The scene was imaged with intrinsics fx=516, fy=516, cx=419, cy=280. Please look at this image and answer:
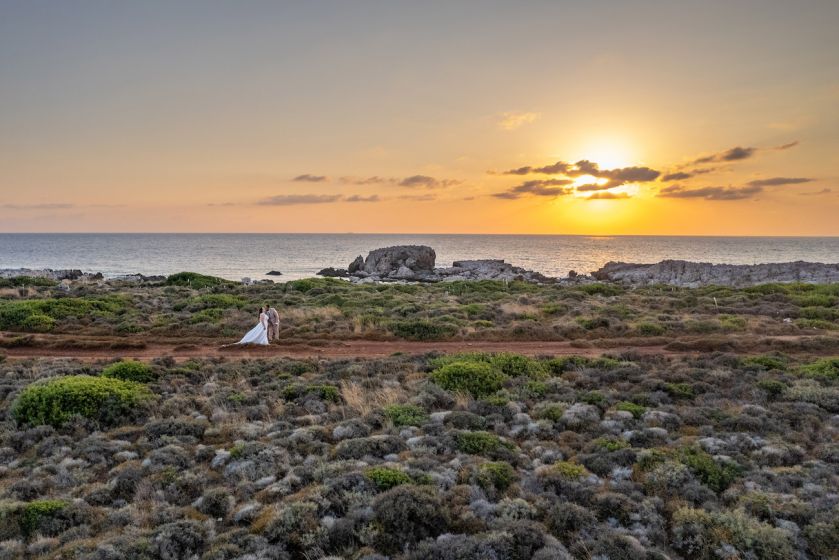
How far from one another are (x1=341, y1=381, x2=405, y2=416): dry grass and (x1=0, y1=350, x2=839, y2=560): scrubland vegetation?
0.07 meters

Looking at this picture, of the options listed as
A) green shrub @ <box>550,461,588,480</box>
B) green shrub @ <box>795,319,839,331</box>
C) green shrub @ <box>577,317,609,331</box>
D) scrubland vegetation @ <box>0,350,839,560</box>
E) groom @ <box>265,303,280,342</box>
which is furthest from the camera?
green shrub @ <box>577,317,609,331</box>

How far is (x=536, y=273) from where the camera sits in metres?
73.9

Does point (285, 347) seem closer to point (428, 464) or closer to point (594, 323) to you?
point (428, 464)

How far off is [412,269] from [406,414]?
68257 mm

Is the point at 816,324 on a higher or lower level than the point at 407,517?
higher

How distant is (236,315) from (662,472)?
23380 millimetres

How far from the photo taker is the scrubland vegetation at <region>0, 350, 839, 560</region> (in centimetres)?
713

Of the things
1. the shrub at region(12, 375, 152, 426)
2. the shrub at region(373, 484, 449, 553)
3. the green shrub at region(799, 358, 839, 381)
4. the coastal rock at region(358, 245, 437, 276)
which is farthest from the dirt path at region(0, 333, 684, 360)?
the coastal rock at region(358, 245, 437, 276)

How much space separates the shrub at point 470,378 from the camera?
46.4 feet

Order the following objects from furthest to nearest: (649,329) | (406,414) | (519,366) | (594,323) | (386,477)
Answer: (594,323) < (649,329) < (519,366) < (406,414) < (386,477)

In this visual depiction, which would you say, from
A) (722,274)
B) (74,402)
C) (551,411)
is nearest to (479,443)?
(551,411)

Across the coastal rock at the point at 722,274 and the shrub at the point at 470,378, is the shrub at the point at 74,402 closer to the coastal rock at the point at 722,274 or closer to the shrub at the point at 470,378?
the shrub at the point at 470,378

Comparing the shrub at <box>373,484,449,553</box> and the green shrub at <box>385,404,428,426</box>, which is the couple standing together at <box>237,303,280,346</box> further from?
the shrub at <box>373,484,449,553</box>

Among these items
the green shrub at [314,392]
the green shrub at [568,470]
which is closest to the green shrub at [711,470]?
the green shrub at [568,470]
